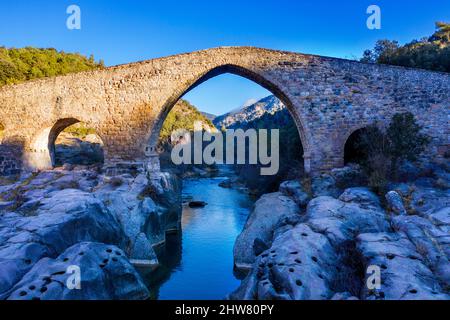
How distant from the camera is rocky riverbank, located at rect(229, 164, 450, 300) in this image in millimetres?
5000

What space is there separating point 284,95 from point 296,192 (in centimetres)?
424

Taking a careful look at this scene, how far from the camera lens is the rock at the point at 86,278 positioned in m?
5.02

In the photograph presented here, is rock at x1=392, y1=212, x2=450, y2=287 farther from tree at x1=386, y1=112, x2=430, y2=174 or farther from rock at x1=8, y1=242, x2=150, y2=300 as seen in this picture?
rock at x1=8, y1=242, x2=150, y2=300

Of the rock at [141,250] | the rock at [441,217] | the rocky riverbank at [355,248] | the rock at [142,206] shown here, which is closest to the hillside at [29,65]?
the rock at [142,206]

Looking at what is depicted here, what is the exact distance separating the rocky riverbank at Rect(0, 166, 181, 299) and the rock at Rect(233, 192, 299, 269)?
283 cm

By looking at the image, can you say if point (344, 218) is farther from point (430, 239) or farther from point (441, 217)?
point (441, 217)

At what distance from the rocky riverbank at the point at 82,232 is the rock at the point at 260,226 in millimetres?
2830

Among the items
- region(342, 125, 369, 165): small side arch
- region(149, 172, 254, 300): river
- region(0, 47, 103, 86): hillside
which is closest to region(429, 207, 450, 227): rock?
region(149, 172, 254, 300): river

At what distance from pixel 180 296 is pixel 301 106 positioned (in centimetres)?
890

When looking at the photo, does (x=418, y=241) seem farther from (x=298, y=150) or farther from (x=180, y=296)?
(x=298, y=150)

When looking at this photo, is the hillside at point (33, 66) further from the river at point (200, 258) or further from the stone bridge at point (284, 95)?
the river at point (200, 258)

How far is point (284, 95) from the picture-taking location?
43.5 ft

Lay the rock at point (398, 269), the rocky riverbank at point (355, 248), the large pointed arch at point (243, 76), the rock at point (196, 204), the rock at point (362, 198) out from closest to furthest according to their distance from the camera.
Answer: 1. the rock at point (398, 269)
2. the rocky riverbank at point (355, 248)
3. the rock at point (362, 198)
4. the large pointed arch at point (243, 76)
5. the rock at point (196, 204)
